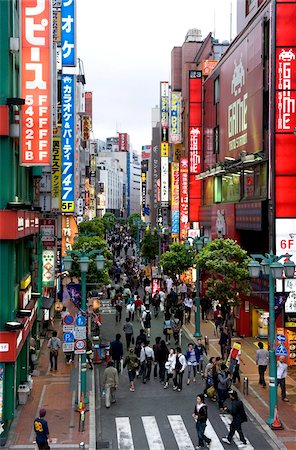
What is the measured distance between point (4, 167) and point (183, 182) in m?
38.7

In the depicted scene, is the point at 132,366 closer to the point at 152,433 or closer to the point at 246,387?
the point at 246,387

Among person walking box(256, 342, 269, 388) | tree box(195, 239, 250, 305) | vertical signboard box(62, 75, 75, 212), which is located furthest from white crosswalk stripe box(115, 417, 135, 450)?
vertical signboard box(62, 75, 75, 212)

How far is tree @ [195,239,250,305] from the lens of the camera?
2770 cm

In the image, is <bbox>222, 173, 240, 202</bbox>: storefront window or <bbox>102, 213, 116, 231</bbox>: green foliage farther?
<bbox>102, 213, 116, 231</bbox>: green foliage

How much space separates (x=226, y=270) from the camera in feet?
91.4

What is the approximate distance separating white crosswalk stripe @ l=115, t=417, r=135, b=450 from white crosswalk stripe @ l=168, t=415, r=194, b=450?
1260 millimetres

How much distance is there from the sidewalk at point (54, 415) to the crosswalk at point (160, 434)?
0.84 m

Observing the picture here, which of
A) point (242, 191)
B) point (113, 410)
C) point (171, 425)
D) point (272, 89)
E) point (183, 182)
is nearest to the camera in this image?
point (171, 425)

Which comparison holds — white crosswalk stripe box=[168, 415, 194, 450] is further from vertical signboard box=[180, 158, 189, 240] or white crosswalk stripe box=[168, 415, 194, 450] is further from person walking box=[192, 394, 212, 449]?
vertical signboard box=[180, 158, 189, 240]

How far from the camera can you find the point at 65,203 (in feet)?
134

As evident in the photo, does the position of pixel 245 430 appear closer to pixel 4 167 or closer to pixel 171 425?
pixel 171 425

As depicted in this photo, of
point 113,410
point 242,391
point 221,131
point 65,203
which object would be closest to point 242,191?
point 221,131

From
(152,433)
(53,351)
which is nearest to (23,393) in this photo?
(53,351)

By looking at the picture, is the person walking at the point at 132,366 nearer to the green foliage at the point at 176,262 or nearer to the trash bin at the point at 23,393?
the trash bin at the point at 23,393
